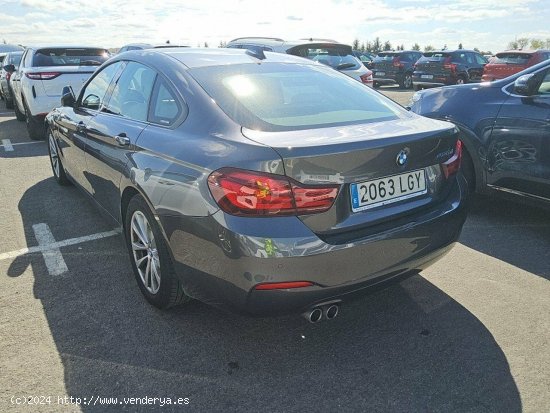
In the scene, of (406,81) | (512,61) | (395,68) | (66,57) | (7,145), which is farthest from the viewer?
(406,81)

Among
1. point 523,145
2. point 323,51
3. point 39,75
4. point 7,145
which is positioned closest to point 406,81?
point 323,51

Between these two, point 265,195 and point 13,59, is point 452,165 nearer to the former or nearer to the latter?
point 265,195

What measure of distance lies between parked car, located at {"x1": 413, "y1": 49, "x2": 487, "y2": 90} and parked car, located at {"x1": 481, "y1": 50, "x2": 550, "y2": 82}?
2204 millimetres

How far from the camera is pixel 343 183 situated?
2170 millimetres

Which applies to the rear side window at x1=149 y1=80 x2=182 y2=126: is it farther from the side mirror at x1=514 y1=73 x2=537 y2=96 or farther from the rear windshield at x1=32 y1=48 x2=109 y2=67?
the rear windshield at x1=32 y1=48 x2=109 y2=67

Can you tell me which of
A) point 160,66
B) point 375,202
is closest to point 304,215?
point 375,202

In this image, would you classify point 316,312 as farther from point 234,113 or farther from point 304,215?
point 234,113

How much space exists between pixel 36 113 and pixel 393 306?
7463 mm

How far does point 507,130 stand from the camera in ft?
13.5

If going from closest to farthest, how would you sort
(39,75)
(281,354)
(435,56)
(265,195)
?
(265,195), (281,354), (39,75), (435,56)

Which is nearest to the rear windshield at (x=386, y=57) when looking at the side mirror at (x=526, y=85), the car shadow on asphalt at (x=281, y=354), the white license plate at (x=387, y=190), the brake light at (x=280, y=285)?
the side mirror at (x=526, y=85)

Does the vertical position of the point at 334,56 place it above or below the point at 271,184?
above

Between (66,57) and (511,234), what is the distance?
26.1ft

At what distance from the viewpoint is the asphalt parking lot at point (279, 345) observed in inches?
87.2
